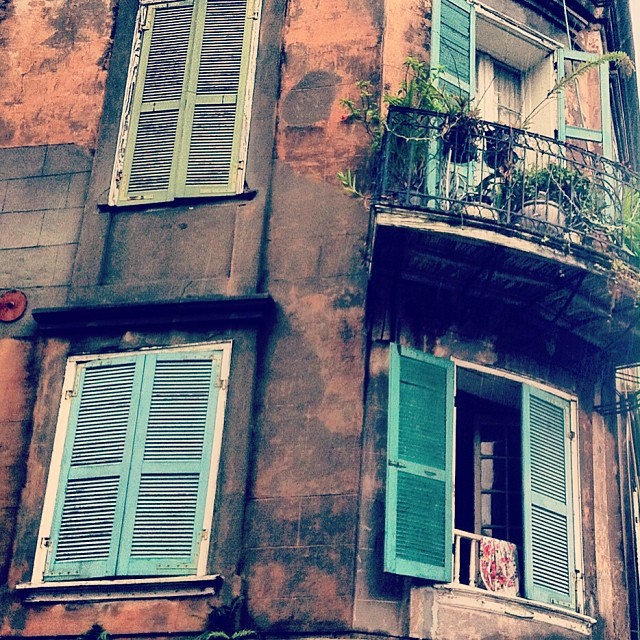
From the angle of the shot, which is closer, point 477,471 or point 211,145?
point 477,471

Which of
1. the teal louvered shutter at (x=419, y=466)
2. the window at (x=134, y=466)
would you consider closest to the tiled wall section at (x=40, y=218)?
the window at (x=134, y=466)

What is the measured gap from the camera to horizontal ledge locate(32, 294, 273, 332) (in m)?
10.7

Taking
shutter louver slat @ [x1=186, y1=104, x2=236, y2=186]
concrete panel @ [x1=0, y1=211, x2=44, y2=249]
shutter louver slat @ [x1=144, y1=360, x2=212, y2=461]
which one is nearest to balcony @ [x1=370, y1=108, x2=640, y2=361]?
shutter louver slat @ [x1=186, y1=104, x2=236, y2=186]

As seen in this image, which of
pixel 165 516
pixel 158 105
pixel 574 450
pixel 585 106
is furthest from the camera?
pixel 585 106

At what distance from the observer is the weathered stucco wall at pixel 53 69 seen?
12133 mm

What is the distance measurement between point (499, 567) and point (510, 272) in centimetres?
225

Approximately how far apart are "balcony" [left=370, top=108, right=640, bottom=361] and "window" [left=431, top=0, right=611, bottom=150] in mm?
1079

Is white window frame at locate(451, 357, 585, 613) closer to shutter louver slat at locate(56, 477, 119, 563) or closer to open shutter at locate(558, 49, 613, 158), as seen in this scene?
open shutter at locate(558, 49, 613, 158)

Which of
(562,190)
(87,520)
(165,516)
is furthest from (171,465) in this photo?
(562,190)

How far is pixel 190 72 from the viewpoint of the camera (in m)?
12.0

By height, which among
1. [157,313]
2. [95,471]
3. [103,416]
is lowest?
[95,471]

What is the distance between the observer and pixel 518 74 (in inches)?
517

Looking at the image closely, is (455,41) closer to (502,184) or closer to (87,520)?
(502,184)

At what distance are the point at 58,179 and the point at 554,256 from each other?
169 inches
